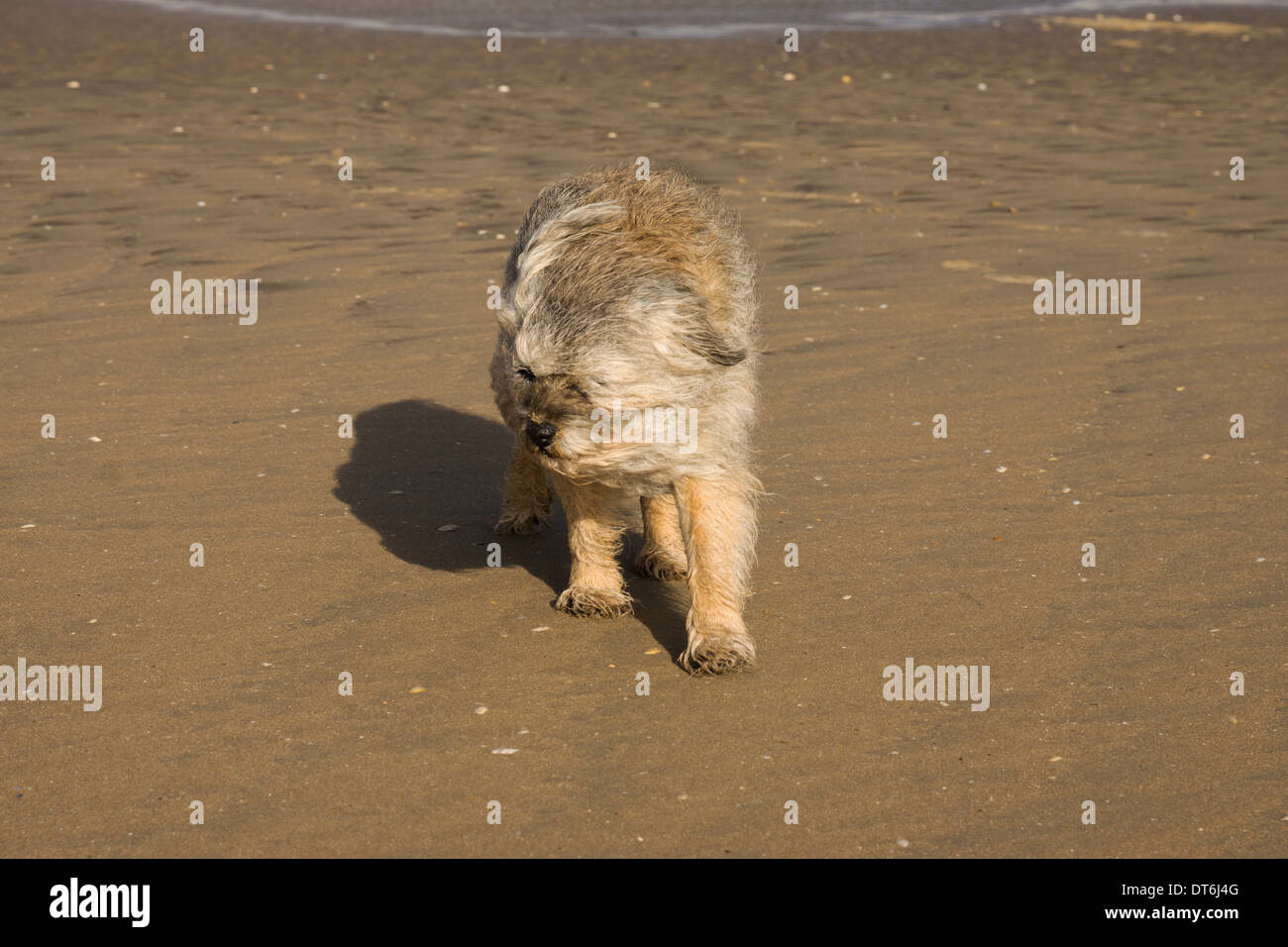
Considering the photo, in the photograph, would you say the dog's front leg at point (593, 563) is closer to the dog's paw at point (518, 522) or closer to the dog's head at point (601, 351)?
the dog's paw at point (518, 522)

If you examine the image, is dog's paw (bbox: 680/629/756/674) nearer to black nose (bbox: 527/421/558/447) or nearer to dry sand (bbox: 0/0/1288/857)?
dry sand (bbox: 0/0/1288/857)

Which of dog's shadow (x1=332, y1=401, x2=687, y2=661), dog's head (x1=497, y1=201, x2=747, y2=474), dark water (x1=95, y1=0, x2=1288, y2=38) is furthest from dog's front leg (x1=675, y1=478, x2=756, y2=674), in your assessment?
dark water (x1=95, y1=0, x2=1288, y2=38)

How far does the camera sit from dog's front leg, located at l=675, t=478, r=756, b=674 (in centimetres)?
506

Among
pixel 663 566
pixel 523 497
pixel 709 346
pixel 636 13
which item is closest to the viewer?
pixel 709 346

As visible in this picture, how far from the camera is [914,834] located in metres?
4.21

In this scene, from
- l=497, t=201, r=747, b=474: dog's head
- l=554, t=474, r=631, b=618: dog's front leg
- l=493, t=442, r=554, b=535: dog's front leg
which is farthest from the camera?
l=493, t=442, r=554, b=535: dog's front leg

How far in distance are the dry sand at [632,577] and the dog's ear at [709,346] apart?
4.11 ft

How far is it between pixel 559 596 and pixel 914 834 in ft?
6.52

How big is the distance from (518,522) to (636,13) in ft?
75.4

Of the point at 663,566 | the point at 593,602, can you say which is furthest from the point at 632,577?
the point at 593,602

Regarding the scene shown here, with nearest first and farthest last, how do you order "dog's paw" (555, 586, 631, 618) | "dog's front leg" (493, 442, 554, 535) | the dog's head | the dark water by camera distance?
the dog's head, "dog's paw" (555, 586, 631, 618), "dog's front leg" (493, 442, 554, 535), the dark water

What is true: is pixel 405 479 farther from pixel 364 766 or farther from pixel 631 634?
pixel 364 766

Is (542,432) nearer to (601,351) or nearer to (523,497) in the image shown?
(601,351)

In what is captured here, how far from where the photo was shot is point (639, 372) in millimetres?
4355
